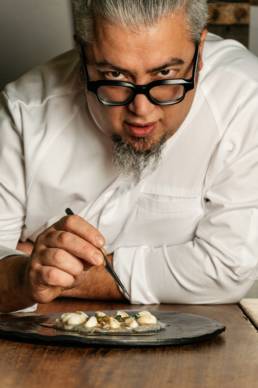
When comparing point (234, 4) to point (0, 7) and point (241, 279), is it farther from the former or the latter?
point (241, 279)

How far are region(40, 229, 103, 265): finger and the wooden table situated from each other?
172 millimetres

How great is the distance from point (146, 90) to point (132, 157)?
0.78ft

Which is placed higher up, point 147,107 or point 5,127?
point 147,107

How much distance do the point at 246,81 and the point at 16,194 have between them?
686 mm

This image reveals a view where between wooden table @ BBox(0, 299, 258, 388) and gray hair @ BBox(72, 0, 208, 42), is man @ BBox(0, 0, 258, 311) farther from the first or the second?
wooden table @ BBox(0, 299, 258, 388)

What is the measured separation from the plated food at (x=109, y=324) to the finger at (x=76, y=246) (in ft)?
0.41

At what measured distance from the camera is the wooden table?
62.4 inches

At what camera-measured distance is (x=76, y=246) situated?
183 cm

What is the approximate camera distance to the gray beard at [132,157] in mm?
2312

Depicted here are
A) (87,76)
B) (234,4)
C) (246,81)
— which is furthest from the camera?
(234,4)

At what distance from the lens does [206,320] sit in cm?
198

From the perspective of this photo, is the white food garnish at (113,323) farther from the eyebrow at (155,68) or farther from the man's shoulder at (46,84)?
the man's shoulder at (46,84)

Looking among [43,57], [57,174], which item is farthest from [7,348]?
[43,57]

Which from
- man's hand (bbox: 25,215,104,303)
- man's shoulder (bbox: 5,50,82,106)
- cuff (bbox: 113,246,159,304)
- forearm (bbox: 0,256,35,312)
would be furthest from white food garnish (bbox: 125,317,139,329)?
man's shoulder (bbox: 5,50,82,106)
